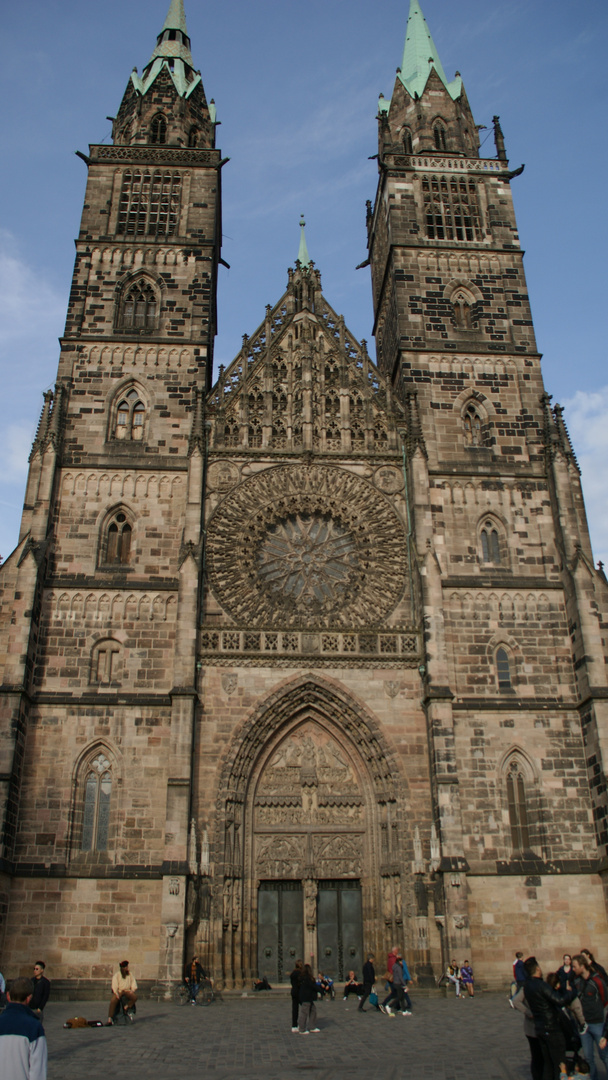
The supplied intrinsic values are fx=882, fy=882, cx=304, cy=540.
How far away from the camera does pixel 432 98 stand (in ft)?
105

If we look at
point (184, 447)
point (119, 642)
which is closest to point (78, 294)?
point (184, 447)

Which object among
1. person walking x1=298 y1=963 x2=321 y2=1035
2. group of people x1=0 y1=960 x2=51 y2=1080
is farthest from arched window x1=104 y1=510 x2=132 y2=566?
group of people x1=0 y1=960 x2=51 y2=1080

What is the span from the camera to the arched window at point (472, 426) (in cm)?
2558

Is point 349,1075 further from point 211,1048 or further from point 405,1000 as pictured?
point 405,1000

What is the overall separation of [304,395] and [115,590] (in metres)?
7.83

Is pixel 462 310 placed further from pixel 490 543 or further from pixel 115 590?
pixel 115 590

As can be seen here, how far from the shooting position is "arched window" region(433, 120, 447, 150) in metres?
31.4

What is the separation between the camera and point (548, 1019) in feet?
26.4

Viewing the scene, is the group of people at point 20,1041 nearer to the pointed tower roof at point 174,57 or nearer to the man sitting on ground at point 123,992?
the man sitting on ground at point 123,992

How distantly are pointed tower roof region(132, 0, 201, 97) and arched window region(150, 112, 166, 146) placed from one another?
4.19 ft

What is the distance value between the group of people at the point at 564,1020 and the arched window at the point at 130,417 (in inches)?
744

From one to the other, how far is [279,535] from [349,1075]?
15.5 m

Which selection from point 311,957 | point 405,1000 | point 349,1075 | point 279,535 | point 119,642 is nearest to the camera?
point 349,1075

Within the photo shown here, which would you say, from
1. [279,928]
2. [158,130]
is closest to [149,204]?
[158,130]
